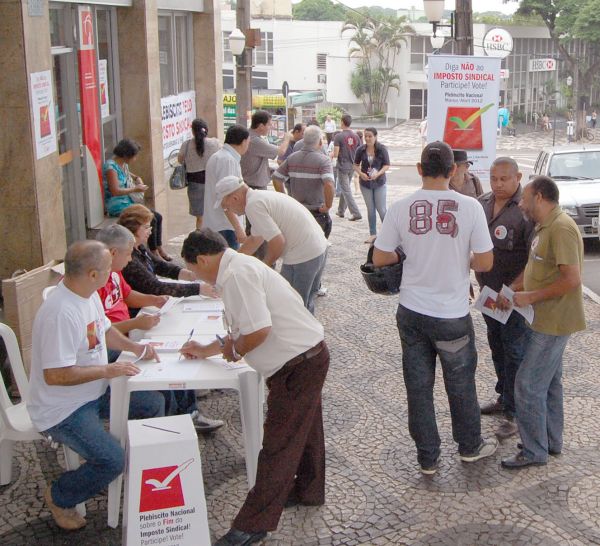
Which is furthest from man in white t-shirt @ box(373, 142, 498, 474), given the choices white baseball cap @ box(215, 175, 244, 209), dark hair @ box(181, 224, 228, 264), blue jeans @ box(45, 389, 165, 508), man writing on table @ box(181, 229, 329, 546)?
blue jeans @ box(45, 389, 165, 508)

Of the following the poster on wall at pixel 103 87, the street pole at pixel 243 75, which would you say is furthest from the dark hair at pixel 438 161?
the street pole at pixel 243 75

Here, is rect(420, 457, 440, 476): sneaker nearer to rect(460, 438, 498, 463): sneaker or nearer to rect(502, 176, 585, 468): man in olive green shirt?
rect(460, 438, 498, 463): sneaker

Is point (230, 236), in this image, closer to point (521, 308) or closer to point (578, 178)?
point (521, 308)

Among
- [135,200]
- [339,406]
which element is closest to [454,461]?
[339,406]

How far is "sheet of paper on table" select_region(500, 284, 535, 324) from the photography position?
16.9ft

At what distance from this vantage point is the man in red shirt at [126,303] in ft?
17.1

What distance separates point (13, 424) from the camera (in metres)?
4.80

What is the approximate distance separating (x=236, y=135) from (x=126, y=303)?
2.90 m

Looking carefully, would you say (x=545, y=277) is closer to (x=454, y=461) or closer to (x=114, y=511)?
(x=454, y=461)

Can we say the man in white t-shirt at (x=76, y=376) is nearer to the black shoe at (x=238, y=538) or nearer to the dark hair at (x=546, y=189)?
the black shoe at (x=238, y=538)

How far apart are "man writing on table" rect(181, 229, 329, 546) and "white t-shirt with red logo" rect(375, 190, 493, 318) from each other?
2.79 feet

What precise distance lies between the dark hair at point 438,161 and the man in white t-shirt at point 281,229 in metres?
1.52

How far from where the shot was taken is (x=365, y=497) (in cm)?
496

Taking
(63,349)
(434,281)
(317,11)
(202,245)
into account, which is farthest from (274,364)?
(317,11)
